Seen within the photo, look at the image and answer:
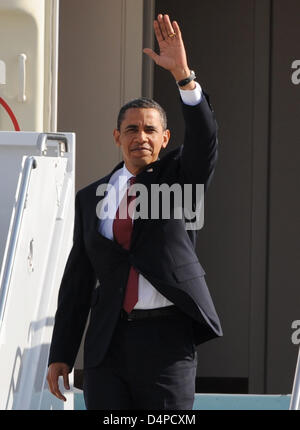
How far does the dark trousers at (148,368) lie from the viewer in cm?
326

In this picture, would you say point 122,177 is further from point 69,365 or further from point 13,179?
point 13,179

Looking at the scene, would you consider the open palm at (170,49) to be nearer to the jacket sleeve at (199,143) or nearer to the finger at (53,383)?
the jacket sleeve at (199,143)

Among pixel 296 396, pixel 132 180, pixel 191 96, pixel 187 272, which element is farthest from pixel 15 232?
pixel 296 396

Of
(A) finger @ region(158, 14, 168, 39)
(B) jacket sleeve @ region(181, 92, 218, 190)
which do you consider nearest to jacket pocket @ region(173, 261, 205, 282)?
(B) jacket sleeve @ region(181, 92, 218, 190)

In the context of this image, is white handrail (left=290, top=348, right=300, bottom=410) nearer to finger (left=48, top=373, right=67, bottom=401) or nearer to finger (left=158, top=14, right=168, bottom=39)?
finger (left=48, top=373, right=67, bottom=401)

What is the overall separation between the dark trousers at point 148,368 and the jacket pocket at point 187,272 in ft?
0.36

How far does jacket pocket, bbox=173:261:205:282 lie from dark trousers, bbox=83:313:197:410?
109 mm

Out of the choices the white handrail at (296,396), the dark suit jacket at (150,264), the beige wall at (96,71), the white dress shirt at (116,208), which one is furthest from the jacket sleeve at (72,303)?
the beige wall at (96,71)

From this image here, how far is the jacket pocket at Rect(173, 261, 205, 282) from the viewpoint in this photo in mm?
3303

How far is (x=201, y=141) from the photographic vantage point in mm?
3291

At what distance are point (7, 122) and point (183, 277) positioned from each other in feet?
6.91

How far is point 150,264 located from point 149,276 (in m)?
0.04

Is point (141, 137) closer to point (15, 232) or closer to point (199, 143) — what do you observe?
point (199, 143)

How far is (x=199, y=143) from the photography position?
3293mm
